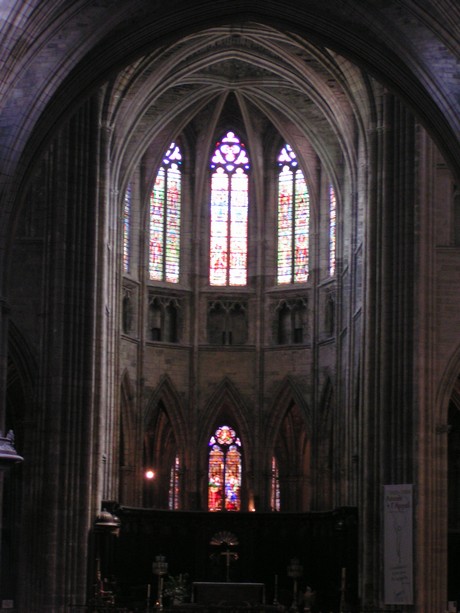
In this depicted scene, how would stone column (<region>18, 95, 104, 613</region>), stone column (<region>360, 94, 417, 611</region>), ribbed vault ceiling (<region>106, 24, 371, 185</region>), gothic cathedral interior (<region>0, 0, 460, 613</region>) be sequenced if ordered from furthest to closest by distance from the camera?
ribbed vault ceiling (<region>106, 24, 371, 185</region>) < stone column (<region>360, 94, 417, 611</region>) < stone column (<region>18, 95, 104, 613</region>) < gothic cathedral interior (<region>0, 0, 460, 613</region>)

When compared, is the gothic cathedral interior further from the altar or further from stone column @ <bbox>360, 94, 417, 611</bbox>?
the altar

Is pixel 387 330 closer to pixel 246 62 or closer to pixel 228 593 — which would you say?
pixel 228 593

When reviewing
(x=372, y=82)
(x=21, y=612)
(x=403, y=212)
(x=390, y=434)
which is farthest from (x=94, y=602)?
(x=372, y=82)

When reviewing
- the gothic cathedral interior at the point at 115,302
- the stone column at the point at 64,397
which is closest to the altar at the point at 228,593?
the gothic cathedral interior at the point at 115,302

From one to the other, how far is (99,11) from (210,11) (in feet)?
12.1

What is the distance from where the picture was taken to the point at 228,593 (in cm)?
3941

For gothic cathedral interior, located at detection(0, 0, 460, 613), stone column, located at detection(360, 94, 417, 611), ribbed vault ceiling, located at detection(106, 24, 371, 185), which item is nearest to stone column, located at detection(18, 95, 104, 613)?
gothic cathedral interior, located at detection(0, 0, 460, 613)

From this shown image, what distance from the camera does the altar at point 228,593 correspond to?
3906cm

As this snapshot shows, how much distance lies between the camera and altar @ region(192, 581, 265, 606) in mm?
39062

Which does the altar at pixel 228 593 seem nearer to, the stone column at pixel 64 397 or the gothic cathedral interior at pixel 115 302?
the gothic cathedral interior at pixel 115 302

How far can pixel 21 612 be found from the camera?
36062 mm

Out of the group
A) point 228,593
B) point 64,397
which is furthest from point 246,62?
point 228,593

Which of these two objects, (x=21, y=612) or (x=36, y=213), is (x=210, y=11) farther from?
(x=21, y=612)

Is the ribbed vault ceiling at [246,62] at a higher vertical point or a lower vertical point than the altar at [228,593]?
higher
